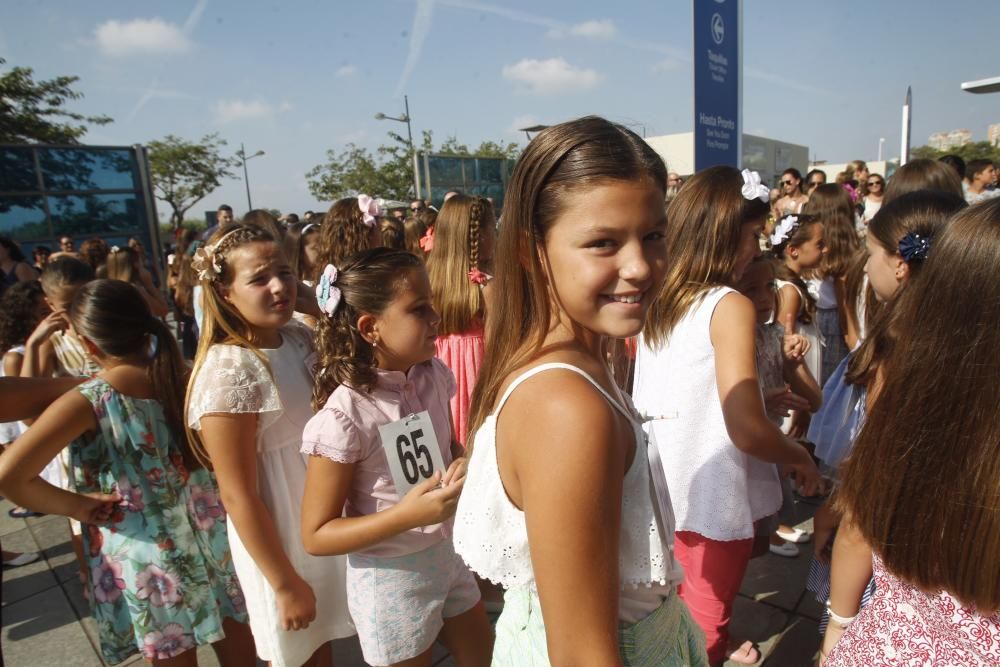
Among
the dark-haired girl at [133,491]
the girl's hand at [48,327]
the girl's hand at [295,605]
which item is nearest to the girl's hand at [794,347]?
the girl's hand at [295,605]

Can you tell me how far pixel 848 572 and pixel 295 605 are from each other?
5.20 ft

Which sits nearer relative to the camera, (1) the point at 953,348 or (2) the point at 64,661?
(1) the point at 953,348

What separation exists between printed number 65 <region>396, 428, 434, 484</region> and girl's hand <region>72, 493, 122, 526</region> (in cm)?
110

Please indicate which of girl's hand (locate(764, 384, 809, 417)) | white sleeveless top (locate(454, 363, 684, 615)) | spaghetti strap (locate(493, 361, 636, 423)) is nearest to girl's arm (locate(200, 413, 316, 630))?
white sleeveless top (locate(454, 363, 684, 615))

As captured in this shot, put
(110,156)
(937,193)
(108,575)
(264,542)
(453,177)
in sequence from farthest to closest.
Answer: (453,177) → (110,156) → (937,193) → (108,575) → (264,542)

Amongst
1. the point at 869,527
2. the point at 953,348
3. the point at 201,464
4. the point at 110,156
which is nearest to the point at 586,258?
the point at 953,348

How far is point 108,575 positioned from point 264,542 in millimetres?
712

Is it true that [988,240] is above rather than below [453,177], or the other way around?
below

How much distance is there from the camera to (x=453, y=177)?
15617mm

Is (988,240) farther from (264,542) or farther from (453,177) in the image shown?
(453,177)

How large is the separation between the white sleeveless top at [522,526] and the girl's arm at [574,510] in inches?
2.8

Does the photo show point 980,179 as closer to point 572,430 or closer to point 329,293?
point 329,293

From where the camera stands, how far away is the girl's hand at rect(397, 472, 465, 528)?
4.79 ft

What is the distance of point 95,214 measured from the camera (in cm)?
974
